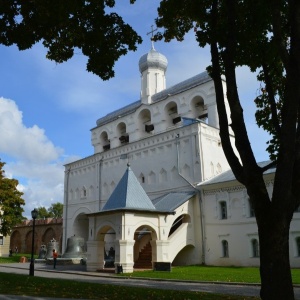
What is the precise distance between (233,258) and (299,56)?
801 inches

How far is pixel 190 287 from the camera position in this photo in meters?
14.5

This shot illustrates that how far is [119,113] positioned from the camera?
3862 cm

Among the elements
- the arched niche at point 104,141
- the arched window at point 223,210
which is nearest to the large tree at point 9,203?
the arched niche at point 104,141

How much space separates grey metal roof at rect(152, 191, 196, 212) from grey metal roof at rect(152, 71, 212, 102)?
908 cm

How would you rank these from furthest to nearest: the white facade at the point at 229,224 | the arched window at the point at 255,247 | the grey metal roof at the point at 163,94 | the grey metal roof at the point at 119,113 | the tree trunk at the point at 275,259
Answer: the grey metal roof at the point at 119,113
the grey metal roof at the point at 163,94
the white facade at the point at 229,224
the arched window at the point at 255,247
the tree trunk at the point at 275,259

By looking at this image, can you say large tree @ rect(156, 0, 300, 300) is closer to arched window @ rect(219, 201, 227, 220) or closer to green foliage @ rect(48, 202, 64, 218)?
arched window @ rect(219, 201, 227, 220)

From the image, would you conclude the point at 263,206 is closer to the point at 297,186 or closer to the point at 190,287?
the point at 297,186

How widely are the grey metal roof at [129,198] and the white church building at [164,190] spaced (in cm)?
8

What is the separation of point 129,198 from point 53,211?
75.6 m

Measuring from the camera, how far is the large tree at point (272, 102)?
6.73m

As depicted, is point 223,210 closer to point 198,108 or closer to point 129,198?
point 129,198

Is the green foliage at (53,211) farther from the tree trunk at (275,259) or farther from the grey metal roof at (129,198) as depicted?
the tree trunk at (275,259)

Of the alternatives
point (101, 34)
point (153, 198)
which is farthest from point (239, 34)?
point (153, 198)

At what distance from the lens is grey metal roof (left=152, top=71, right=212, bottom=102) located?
3086 cm
